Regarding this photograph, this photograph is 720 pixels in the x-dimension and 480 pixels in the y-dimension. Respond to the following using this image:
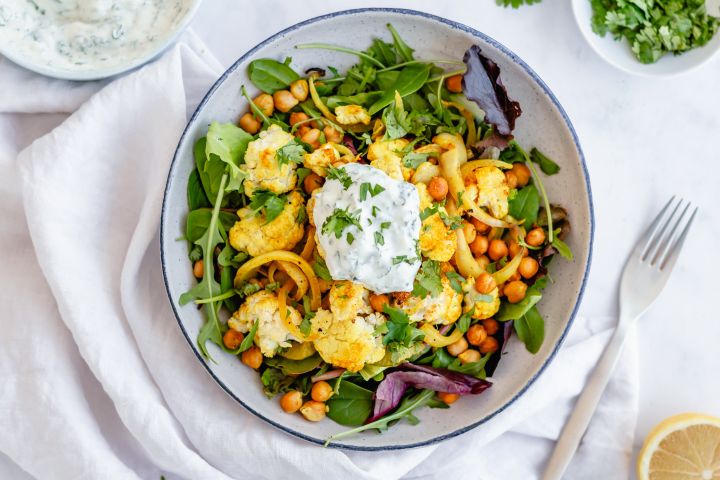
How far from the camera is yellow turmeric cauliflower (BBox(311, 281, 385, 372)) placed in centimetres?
281

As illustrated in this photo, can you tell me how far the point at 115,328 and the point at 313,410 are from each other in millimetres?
938

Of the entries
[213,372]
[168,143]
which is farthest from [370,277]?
[168,143]

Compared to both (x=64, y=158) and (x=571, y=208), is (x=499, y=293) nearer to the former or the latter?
(x=571, y=208)

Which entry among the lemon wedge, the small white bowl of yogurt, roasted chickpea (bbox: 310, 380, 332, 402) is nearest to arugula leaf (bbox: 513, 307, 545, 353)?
roasted chickpea (bbox: 310, 380, 332, 402)

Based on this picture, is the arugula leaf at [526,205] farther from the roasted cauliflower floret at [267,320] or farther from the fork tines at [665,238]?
the roasted cauliflower floret at [267,320]

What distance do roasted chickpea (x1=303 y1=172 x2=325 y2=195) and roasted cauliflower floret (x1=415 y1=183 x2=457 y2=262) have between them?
393mm

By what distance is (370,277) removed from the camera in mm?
2748

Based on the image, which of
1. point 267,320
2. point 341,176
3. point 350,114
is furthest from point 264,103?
point 267,320

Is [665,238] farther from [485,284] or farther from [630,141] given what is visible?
[485,284]

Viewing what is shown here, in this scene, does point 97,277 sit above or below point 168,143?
below

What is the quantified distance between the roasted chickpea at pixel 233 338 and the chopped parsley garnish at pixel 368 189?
796mm

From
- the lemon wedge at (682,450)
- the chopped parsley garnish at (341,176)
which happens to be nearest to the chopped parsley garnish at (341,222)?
the chopped parsley garnish at (341,176)

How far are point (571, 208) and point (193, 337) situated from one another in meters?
1.59

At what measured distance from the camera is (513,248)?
303 cm
